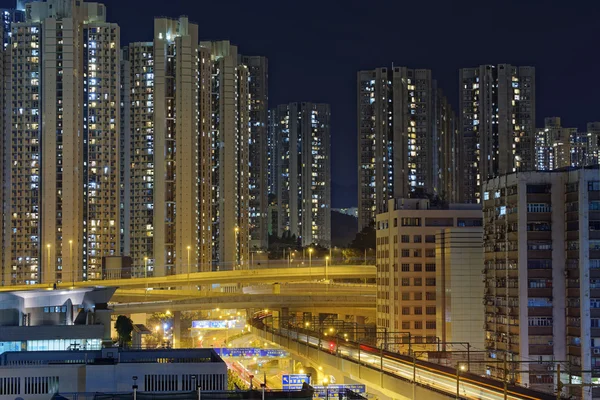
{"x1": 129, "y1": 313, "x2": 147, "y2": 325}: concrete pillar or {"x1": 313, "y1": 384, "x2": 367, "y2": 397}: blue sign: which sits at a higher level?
{"x1": 313, "y1": 384, "x2": 367, "y2": 397}: blue sign

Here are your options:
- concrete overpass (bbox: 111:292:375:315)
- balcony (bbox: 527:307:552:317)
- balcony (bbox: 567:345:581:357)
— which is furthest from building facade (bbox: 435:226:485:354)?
concrete overpass (bbox: 111:292:375:315)

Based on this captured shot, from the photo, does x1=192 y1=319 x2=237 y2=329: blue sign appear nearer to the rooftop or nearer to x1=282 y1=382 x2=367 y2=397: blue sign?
x1=282 y1=382 x2=367 y2=397: blue sign

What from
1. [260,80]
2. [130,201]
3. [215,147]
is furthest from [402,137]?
[260,80]

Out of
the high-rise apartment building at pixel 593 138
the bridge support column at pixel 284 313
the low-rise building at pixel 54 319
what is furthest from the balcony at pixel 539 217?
the high-rise apartment building at pixel 593 138

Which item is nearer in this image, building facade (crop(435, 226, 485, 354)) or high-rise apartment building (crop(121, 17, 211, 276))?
building facade (crop(435, 226, 485, 354))

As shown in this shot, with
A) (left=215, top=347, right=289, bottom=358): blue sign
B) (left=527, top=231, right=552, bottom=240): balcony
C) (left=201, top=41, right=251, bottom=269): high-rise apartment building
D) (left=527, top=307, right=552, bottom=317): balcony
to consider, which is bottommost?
(left=215, top=347, right=289, bottom=358): blue sign

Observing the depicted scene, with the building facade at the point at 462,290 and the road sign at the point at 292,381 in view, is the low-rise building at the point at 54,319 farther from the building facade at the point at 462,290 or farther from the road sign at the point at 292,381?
the building facade at the point at 462,290
